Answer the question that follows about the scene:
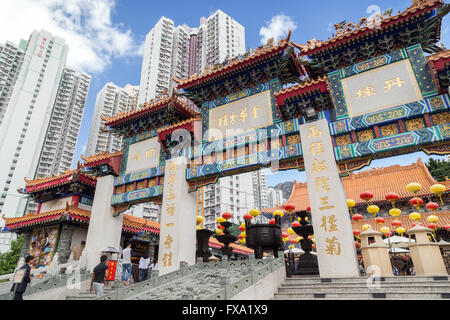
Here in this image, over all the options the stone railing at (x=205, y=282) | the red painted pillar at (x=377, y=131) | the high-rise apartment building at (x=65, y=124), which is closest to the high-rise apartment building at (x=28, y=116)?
the high-rise apartment building at (x=65, y=124)

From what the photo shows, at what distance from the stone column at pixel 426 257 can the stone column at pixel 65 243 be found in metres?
14.9

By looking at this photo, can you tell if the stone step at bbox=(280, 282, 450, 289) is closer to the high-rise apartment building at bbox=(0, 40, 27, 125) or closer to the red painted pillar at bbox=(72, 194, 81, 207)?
the red painted pillar at bbox=(72, 194, 81, 207)

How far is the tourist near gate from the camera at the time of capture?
8180 mm

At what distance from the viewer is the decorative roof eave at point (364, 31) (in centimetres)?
844

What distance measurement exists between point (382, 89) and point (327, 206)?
14.8 feet

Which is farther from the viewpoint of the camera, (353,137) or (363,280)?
(353,137)

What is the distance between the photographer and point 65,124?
63719 millimetres

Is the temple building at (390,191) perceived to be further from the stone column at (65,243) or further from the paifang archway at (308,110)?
the stone column at (65,243)

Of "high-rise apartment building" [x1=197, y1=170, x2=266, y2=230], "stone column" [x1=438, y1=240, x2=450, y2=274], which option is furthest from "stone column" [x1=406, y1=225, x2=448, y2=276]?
"high-rise apartment building" [x1=197, y1=170, x2=266, y2=230]

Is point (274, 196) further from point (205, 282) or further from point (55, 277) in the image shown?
point (205, 282)

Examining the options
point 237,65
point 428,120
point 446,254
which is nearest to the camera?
point 428,120

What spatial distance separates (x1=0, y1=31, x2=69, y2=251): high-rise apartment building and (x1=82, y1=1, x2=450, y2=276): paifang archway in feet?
159

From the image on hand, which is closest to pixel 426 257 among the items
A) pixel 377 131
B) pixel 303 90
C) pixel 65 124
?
pixel 377 131
